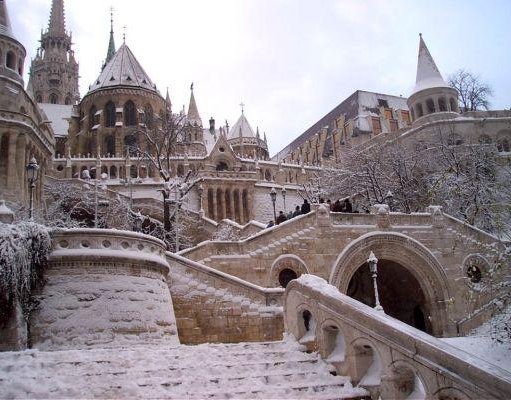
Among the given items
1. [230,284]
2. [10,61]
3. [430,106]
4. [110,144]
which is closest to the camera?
[230,284]

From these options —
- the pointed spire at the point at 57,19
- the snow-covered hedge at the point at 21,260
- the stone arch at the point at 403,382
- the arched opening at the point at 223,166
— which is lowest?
the stone arch at the point at 403,382

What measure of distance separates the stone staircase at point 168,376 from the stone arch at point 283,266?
11559 mm

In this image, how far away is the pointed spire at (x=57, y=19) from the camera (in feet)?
276

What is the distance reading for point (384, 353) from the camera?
708cm

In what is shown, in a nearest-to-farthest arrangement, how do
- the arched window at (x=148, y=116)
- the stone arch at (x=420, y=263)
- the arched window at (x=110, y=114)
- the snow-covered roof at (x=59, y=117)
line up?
the stone arch at (x=420, y=263) → the arched window at (x=148, y=116) → the arched window at (x=110, y=114) → the snow-covered roof at (x=59, y=117)

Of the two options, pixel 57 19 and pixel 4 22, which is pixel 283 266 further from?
pixel 57 19

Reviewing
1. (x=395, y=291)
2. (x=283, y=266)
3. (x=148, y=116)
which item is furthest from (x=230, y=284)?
(x=148, y=116)

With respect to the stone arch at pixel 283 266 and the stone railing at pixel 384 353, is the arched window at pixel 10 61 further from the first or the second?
the stone railing at pixel 384 353

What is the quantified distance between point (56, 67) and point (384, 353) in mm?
84095

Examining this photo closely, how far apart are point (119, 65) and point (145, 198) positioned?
25.1 metres

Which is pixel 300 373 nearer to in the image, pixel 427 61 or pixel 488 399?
pixel 488 399

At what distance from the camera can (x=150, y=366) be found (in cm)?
745

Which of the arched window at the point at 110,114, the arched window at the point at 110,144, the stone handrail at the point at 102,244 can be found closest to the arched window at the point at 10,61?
the arched window at the point at 110,144

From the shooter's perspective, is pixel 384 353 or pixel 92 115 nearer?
pixel 384 353
